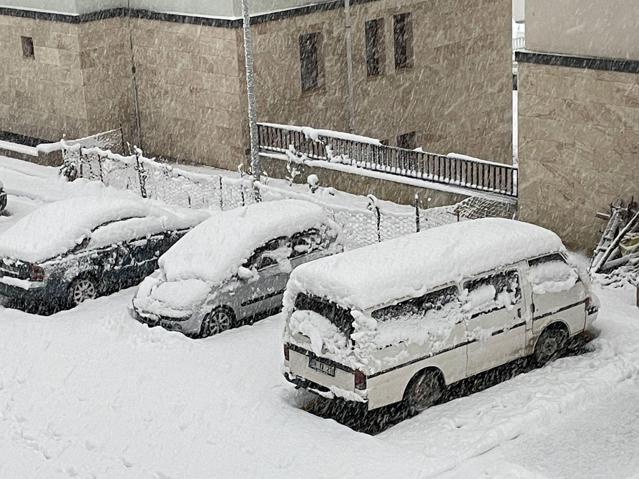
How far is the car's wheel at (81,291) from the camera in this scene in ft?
61.9

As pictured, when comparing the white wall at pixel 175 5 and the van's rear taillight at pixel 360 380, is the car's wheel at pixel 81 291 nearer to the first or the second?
the van's rear taillight at pixel 360 380

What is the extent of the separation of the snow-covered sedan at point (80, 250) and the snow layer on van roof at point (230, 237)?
1690 millimetres

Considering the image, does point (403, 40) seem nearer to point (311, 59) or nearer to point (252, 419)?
point (311, 59)

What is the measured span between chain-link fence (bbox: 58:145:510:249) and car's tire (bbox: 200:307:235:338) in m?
4.30

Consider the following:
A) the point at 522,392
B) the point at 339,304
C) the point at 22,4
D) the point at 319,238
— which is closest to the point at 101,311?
the point at 319,238

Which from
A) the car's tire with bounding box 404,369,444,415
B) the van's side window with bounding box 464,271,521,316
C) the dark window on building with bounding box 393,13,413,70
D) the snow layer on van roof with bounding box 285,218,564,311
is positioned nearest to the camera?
the snow layer on van roof with bounding box 285,218,564,311

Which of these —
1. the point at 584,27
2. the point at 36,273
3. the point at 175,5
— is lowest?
the point at 36,273

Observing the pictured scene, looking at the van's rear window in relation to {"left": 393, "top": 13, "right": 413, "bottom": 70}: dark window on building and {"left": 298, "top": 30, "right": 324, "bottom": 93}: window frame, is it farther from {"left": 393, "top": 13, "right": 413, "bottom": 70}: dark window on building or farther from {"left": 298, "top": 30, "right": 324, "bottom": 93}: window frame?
{"left": 393, "top": 13, "right": 413, "bottom": 70}: dark window on building

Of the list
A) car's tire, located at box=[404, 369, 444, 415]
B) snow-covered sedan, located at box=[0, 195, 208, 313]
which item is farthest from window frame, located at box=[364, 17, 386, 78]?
car's tire, located at box=[404, 369, 444, 415]

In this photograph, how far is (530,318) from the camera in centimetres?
1499

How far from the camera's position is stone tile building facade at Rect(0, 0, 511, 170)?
28.1 meters

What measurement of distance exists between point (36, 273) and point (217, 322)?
341 centimetres

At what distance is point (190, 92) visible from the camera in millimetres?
28797

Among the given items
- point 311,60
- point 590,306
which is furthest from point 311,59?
point 590,306
